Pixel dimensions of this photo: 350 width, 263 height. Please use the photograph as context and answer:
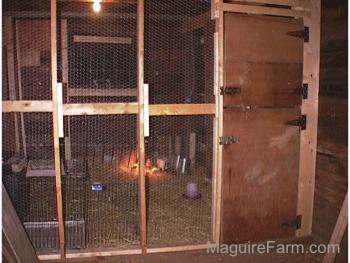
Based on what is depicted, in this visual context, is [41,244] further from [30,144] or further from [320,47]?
[320,47]

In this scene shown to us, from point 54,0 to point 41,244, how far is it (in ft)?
6.17

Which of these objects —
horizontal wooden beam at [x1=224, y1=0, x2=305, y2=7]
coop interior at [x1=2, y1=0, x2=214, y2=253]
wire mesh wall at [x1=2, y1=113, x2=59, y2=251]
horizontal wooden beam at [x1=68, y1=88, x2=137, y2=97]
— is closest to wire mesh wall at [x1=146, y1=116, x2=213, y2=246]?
coop interior at [x1=2, y1=0, x2=214, y2=253]

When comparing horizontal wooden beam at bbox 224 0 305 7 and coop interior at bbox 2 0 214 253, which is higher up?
horizontal wooden beam at bbox 224 0 305 7

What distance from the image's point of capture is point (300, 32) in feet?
10.3

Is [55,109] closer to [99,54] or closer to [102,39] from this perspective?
[99,54]

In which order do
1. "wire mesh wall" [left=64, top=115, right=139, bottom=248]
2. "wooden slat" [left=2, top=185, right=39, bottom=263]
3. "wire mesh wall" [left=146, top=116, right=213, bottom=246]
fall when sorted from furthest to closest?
"wire mesh wall" [left=146, top=116, right=213, bottom=246] → "wire mesh wall" [left=64, top=115, right=139, bottom=248] → "wooden slat" [left=2, top=185, right=39, bottom=263]

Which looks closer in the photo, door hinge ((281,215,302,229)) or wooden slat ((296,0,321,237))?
wooden slat ((296,0,321,237))

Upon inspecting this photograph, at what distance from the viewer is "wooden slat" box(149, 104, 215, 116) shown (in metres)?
2.91

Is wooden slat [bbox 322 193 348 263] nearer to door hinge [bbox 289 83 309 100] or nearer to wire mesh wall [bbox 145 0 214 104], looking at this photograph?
door hinge [bbox 289 83 309 100]

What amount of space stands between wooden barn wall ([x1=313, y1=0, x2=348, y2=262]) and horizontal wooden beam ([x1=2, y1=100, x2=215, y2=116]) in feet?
3.25

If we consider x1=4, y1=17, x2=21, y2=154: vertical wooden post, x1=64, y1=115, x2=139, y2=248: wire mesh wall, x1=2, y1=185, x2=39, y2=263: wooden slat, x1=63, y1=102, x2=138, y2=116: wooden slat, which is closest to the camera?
x1=2, y1=185, x2=39, y2=263: wooden slat

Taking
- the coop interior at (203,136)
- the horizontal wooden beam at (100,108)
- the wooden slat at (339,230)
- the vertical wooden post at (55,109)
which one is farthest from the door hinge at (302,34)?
the vertical wooden post at (55,109)

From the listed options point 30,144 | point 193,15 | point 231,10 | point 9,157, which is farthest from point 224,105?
point 9,157

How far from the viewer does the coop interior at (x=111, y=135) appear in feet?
11.0
